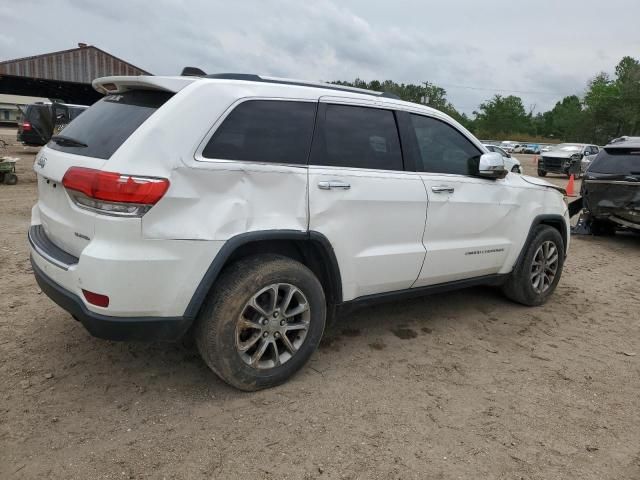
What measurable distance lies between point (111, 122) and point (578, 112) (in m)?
79.5

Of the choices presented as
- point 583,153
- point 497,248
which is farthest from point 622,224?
point 583,153

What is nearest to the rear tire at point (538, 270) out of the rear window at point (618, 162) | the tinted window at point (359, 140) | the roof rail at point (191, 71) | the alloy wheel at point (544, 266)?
the alloy wheel at point (544, 266)

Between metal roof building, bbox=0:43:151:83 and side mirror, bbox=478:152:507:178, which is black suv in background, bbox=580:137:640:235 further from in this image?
metal roof building, bbox=0:43:151:83

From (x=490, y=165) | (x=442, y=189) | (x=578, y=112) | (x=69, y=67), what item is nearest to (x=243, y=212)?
(x=442, y=189)

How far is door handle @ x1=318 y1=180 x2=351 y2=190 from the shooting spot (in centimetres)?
306

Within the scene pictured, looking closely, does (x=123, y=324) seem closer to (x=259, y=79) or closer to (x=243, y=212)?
(x=243, y=212)

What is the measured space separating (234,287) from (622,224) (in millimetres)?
7184

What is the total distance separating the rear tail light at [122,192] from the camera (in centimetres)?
246

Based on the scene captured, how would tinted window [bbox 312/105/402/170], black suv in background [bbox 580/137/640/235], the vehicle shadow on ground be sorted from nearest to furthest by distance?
1. the vehicle shadow on ground
2. tinted window [bbox 312/105/402/170]
3. black suv in background [bbox 580/137/640/235]

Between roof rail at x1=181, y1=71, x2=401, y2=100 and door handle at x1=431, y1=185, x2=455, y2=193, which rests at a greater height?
roof rail at x1=181, y1=71, x2=401, y2=100

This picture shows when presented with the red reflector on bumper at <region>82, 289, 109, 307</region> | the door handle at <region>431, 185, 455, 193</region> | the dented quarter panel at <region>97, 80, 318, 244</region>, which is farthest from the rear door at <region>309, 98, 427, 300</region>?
the red reflector on bumper at <region>82, 289, 109, 307</region>

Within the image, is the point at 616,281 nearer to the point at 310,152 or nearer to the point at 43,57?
the point at 310,152

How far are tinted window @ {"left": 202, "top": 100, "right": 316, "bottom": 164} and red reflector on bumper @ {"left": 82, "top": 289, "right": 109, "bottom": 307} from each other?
2.89 ft

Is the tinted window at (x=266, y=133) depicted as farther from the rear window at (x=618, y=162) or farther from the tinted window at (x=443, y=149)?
the rear window at (x=618, y=162)
